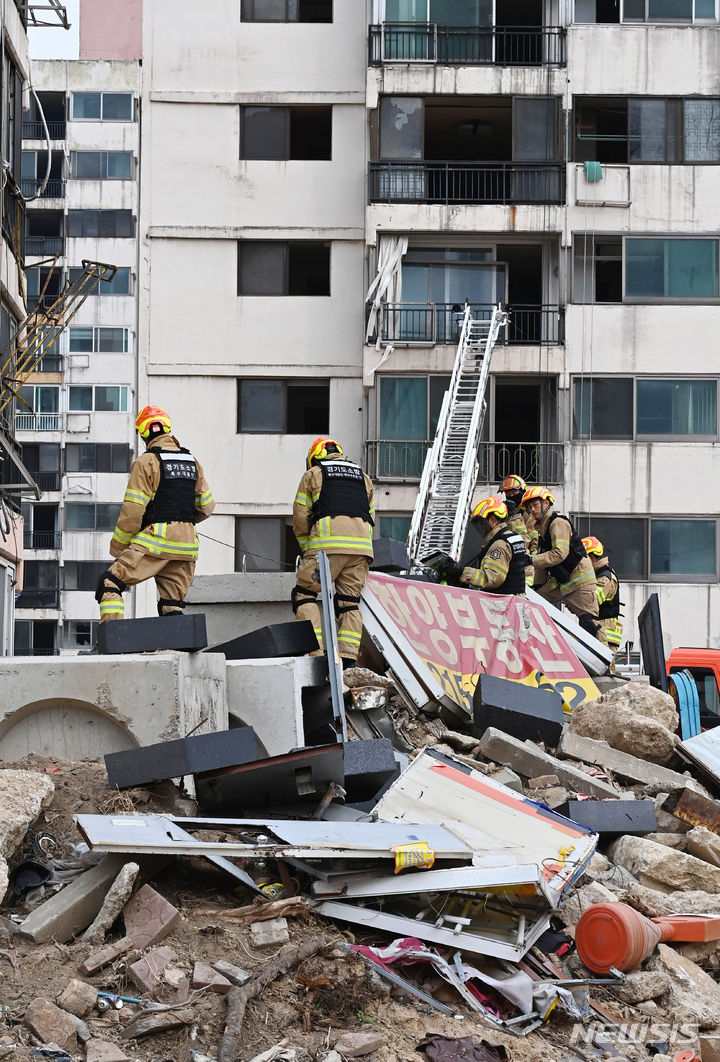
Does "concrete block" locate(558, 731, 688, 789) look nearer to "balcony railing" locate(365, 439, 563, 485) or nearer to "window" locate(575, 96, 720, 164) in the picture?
"balcony railing" locate(365, 439, 563, 485)

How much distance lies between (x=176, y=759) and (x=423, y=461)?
796 inches

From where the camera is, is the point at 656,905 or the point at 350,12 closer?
the point at 656,905

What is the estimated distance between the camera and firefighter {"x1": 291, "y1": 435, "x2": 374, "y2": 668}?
10.4m

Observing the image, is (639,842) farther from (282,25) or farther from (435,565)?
(282,25)

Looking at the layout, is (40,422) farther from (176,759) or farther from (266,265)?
(176,759)

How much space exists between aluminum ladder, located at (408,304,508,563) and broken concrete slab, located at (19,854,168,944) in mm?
13710

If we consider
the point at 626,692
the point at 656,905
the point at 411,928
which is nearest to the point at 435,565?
the point at 626,692

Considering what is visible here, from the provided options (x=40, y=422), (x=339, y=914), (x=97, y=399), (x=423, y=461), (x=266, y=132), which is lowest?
(x=339, y=914)

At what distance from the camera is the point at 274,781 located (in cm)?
731

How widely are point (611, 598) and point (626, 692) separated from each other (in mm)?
5744

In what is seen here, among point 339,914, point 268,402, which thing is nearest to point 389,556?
point 339,914

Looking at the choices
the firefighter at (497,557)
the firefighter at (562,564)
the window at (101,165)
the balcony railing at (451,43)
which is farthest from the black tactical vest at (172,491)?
the window at (101,165)

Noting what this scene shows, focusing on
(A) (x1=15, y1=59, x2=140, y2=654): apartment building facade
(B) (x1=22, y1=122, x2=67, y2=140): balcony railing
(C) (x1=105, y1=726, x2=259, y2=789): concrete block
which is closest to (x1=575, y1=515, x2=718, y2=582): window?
(C) (x1=105, y1=726, x2=259, y2=789): concrete block

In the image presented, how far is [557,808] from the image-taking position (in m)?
8.10
